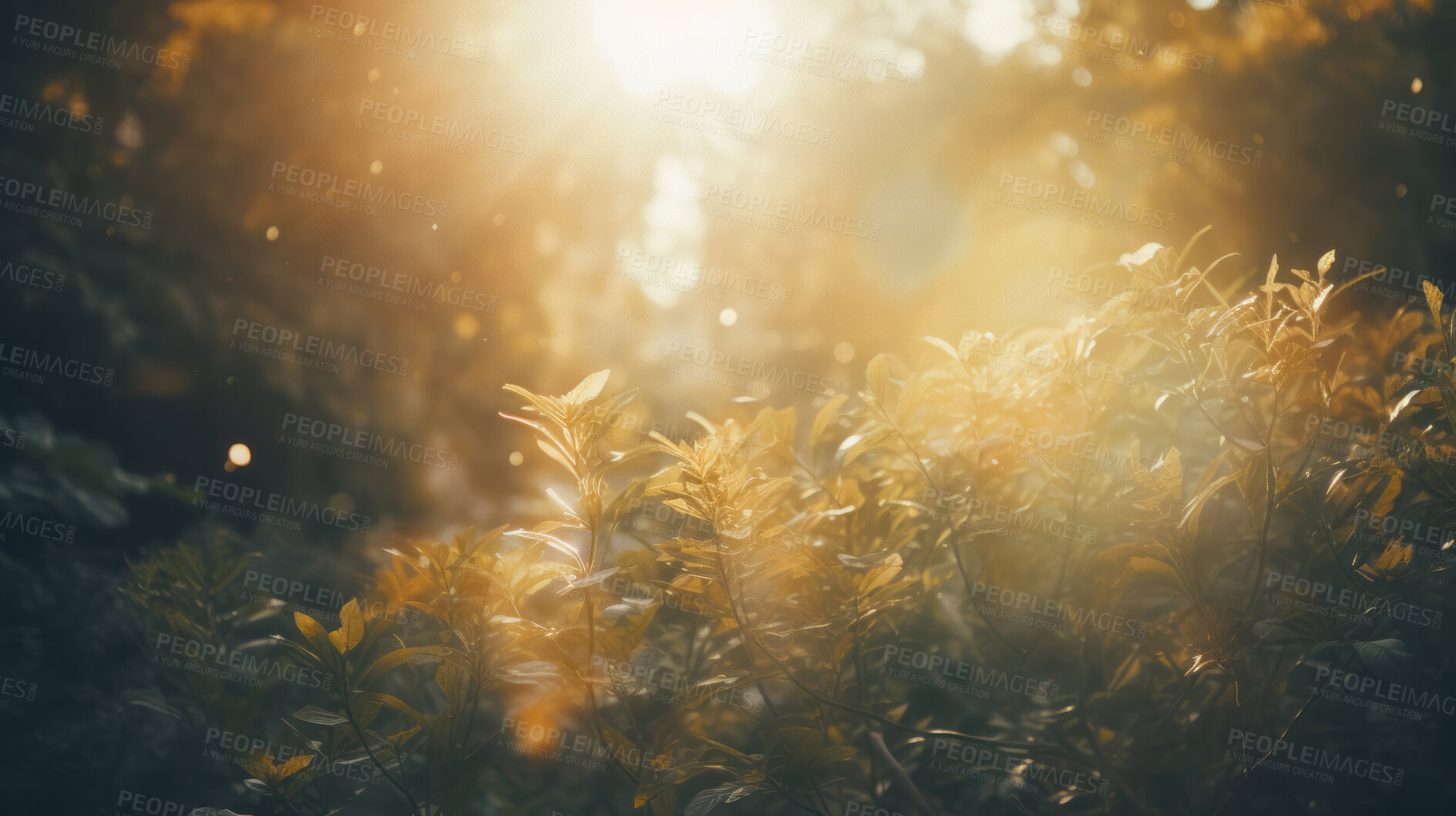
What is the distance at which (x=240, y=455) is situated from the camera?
3.31 m

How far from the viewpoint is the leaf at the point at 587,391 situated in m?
1.12

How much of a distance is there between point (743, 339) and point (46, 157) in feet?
11.3

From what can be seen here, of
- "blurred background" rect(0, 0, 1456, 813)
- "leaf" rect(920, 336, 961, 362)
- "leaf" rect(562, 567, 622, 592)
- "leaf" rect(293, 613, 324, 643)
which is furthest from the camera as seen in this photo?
"blurred background" rect(0, 0, 1456, 813)

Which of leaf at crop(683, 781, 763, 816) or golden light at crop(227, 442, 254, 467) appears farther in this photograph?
golden light at crop(227, 442, 254, 467)

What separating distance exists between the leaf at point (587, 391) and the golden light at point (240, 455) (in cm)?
292

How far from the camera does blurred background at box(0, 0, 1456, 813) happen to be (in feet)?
7.29

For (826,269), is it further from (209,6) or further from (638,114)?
(209,6)

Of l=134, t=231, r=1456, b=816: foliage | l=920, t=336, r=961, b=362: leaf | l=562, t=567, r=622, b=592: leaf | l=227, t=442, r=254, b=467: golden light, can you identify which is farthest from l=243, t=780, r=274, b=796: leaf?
l=227, t=442, r=254, b=467: golden light

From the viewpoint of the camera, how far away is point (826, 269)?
4902 millimetres

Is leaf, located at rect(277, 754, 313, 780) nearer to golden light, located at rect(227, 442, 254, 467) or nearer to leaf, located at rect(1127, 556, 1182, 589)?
leaf, located at rect(1127, 556, 1182, 589)

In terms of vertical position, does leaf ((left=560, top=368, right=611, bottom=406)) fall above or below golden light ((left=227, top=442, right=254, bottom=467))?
below

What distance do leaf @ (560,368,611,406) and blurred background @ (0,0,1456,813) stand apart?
0.94 meters

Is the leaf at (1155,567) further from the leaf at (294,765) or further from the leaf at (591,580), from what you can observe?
the leaf at (294,765)

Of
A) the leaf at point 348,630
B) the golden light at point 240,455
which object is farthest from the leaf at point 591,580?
the golden light at point 240,455
